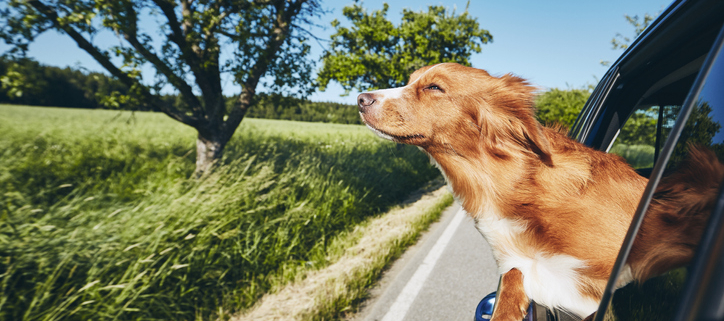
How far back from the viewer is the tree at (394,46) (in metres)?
13.4

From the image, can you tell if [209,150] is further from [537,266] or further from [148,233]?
[537,266]

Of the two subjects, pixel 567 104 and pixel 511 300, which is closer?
pixel 511 300

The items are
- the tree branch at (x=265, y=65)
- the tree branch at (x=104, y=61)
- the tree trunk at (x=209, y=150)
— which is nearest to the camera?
the tree branch at (x=104, y=61)

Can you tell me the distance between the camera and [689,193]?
654 mm

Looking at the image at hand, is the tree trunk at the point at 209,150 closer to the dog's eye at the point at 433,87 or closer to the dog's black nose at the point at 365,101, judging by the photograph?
the dog's black nose at the point at 365,101

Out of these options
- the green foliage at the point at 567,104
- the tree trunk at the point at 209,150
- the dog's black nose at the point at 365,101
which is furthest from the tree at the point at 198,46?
the green foliage at the point at 567,104

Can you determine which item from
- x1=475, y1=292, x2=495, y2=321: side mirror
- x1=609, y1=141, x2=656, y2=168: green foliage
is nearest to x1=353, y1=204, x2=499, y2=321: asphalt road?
x1=609, y1=141, x2=656, y2=168: green foliage

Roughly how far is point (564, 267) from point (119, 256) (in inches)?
130

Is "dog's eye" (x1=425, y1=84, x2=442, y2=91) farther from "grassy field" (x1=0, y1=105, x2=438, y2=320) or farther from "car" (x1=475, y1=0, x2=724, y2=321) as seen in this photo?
"grassy field" (x1=0, y1=105, x2=438, y2=320)

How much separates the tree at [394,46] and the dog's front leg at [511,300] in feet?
40.6

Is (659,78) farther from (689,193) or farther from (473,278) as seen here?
(473,278)

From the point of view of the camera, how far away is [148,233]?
309 centimetres

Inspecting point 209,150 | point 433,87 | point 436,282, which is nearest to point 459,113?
point 433,87

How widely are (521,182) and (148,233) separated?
3343 mm
